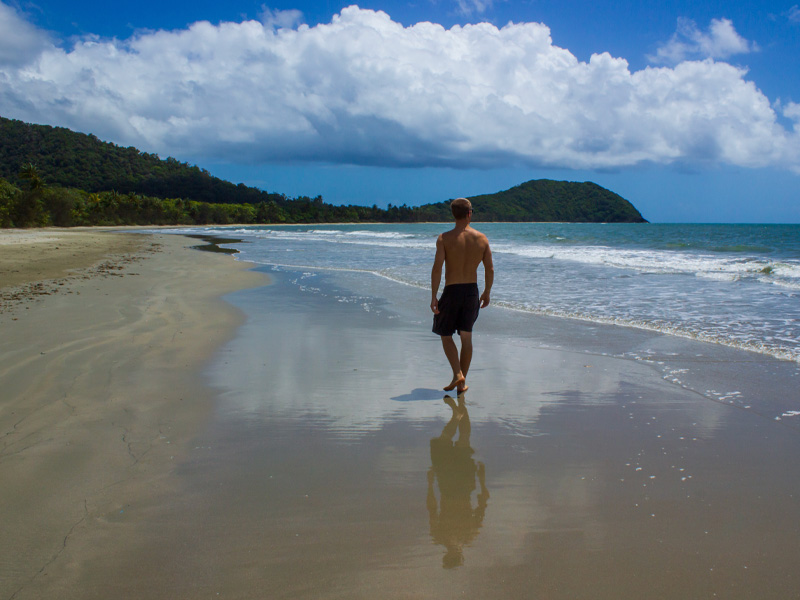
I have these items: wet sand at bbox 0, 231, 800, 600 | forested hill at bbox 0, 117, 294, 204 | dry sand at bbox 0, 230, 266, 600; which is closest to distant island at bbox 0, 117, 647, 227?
forested hill at bbox 0, 117, 294, 204

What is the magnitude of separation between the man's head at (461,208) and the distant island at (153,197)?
68.7 meters

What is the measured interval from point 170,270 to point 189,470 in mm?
14408

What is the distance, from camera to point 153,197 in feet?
343

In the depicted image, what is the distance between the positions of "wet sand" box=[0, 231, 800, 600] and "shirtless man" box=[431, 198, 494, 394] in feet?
1.19

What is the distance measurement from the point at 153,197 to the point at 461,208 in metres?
112

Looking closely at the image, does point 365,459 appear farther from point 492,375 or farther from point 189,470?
point 492,375

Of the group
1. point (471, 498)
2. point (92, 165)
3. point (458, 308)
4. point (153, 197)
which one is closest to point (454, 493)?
point (471, 498)

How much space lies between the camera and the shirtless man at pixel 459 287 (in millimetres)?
4809

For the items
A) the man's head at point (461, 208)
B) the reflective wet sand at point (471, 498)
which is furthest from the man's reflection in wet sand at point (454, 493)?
the man's head at point (461, 208)

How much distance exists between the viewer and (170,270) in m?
16.3

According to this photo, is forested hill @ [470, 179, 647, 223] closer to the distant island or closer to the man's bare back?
the distant island

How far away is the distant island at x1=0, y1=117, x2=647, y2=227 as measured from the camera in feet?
230

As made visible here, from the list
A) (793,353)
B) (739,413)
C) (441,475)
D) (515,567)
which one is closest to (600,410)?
(739,413)

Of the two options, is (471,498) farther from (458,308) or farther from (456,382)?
(458,308)
